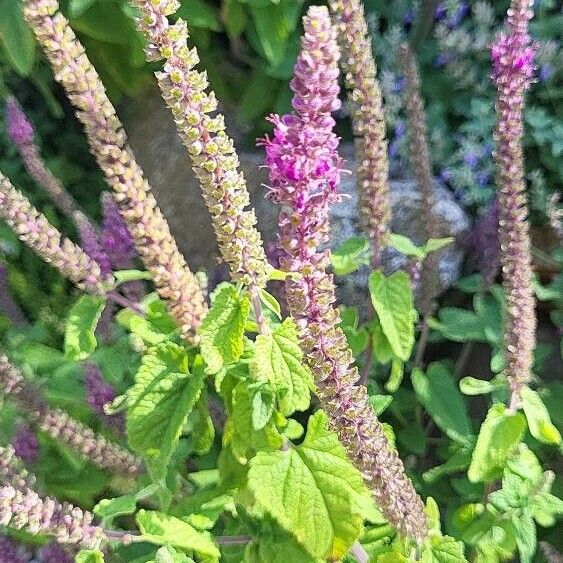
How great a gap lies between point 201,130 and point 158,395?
20.6 inches

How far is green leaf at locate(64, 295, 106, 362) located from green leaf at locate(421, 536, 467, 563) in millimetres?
777

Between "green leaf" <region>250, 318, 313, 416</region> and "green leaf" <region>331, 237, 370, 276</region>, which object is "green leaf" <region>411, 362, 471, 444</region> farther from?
"green leaf" <region>250, 318, 313, 416</region>

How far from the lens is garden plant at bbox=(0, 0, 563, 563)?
1070mm

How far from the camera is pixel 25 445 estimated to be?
5.64 ft

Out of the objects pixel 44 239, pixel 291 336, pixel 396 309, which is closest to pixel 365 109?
pixel 396 309

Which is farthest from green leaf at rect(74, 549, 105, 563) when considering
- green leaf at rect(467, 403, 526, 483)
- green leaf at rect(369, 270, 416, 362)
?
green leaf at rect(467, 403, 526, 483)

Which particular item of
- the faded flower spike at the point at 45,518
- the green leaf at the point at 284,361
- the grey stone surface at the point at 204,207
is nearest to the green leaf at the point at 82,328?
the faded flower spike at the point at 45,518

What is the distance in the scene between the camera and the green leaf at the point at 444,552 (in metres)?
1.51

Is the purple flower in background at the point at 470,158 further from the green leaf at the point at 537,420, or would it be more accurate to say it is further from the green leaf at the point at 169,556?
the green leaf at the point at 169,556

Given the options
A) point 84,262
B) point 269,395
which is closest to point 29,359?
point 84,262

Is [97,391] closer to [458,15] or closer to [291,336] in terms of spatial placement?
[291,336]

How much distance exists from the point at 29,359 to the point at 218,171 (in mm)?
1201

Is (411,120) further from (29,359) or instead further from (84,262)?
(29,359)

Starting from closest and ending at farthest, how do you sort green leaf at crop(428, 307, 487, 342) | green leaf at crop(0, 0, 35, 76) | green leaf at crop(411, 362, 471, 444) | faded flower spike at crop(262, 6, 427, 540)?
1. faded flower spike at crop(262, 6, 427, 540)
2. green leaf at crop(411, 362, 471, 444)
3. green leaf at crop(428, 307, 487, 342)
4. green leaf at crop(0, 0, 35, 76)
